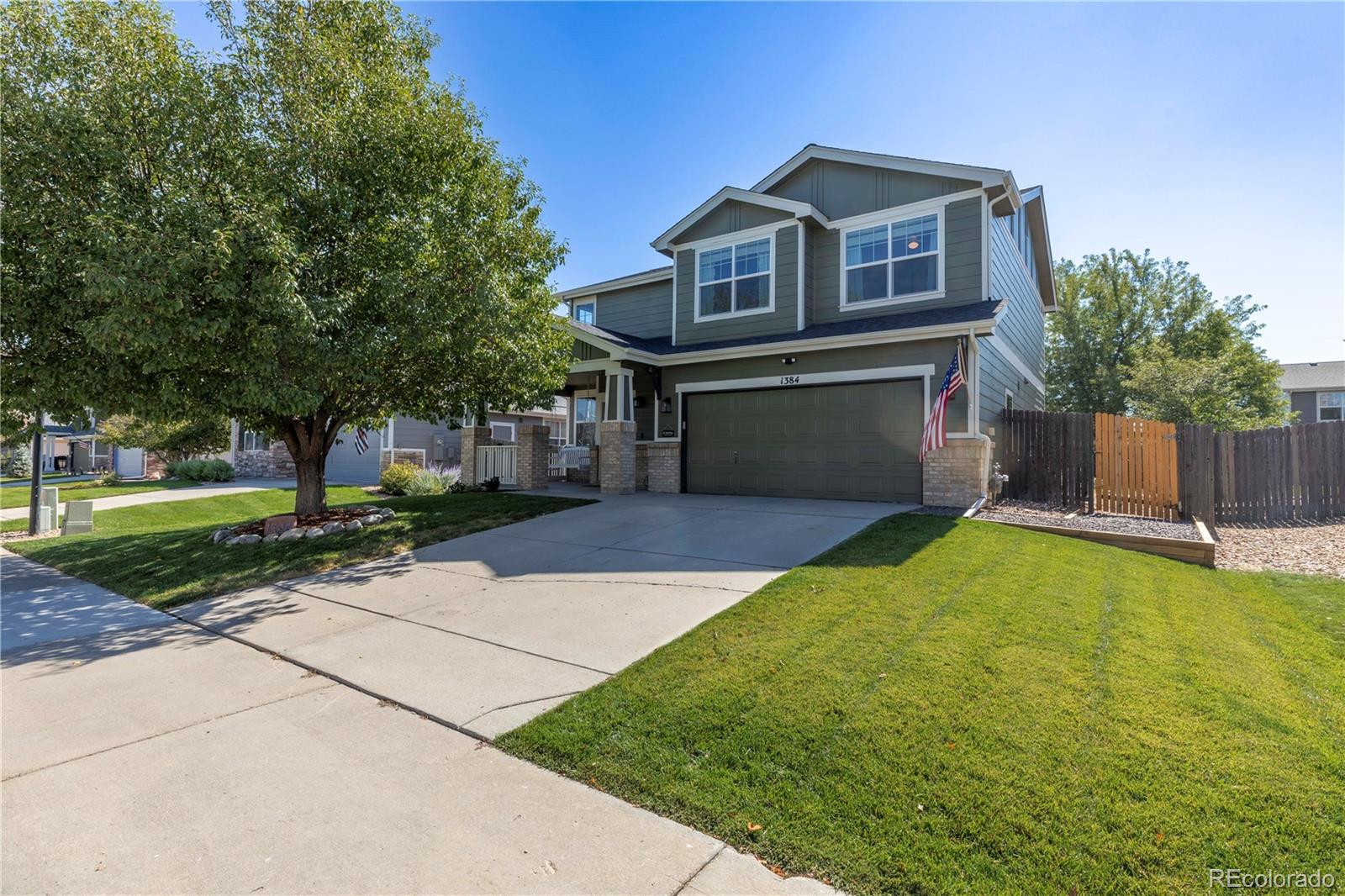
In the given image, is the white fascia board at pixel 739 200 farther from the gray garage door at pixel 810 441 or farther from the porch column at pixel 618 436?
the gray garage door at pixel 810 441

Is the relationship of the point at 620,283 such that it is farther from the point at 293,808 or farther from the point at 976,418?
the point at 293,808

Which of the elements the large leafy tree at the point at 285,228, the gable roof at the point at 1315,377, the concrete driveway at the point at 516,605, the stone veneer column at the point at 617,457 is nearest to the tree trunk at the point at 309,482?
the large leafy tree at the point at 285,228

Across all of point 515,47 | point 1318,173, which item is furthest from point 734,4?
point 1318,173

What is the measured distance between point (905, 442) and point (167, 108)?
38.4 ft

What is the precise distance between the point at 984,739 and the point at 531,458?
42.8 ft

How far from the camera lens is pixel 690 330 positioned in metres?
14.6

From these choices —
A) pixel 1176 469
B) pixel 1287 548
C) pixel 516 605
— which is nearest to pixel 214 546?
pixel 516 605

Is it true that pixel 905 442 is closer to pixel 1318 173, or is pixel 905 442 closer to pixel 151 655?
pixel 1318 173

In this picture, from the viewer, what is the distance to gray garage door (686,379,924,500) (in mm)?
11234

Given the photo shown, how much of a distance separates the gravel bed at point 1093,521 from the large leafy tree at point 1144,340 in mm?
13380

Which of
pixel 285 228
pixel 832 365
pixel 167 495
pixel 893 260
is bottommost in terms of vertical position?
pixel 167 495

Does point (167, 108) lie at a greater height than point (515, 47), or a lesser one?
lesser

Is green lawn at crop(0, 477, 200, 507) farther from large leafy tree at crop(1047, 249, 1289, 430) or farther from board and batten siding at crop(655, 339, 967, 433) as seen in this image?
large leafy tree at crop(1047, 249, 1289, 430)

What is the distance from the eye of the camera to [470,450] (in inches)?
633
